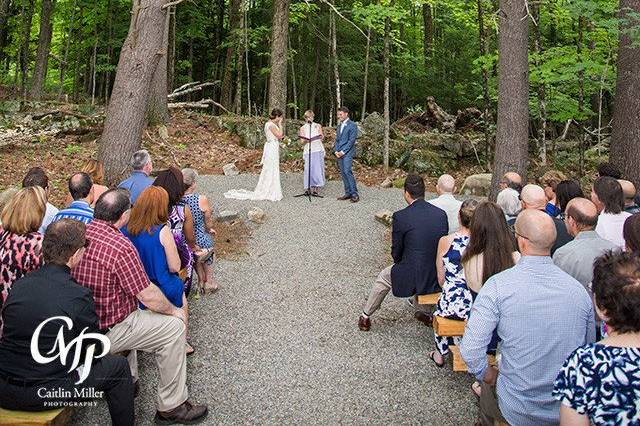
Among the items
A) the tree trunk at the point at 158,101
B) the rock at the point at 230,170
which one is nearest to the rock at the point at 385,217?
the rock at the point at 230,170

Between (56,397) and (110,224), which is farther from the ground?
(110,224)

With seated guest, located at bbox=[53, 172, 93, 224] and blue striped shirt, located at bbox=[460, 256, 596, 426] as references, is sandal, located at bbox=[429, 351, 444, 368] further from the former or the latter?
seated guest, located at bbox=[53, 172, 93, 224]

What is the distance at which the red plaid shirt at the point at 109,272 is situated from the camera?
3.37 metres

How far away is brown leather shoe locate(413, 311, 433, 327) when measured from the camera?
548 centimetres

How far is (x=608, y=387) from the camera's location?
196 centimetres

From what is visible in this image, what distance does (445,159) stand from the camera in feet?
49.8

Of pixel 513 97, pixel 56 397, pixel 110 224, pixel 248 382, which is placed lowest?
pixel 248 382

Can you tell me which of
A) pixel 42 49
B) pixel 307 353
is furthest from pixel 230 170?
pixel 42 49

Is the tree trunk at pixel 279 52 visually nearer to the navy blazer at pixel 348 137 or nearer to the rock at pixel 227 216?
the navy blazer at pixel 348 137

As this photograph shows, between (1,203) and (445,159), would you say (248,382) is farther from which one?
(445,159)

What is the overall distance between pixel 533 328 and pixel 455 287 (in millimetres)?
1454

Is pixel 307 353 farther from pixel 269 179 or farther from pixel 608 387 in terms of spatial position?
pixel 269 179

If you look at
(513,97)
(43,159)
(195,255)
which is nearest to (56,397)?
(195,255)

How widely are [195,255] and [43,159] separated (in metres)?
8.81
